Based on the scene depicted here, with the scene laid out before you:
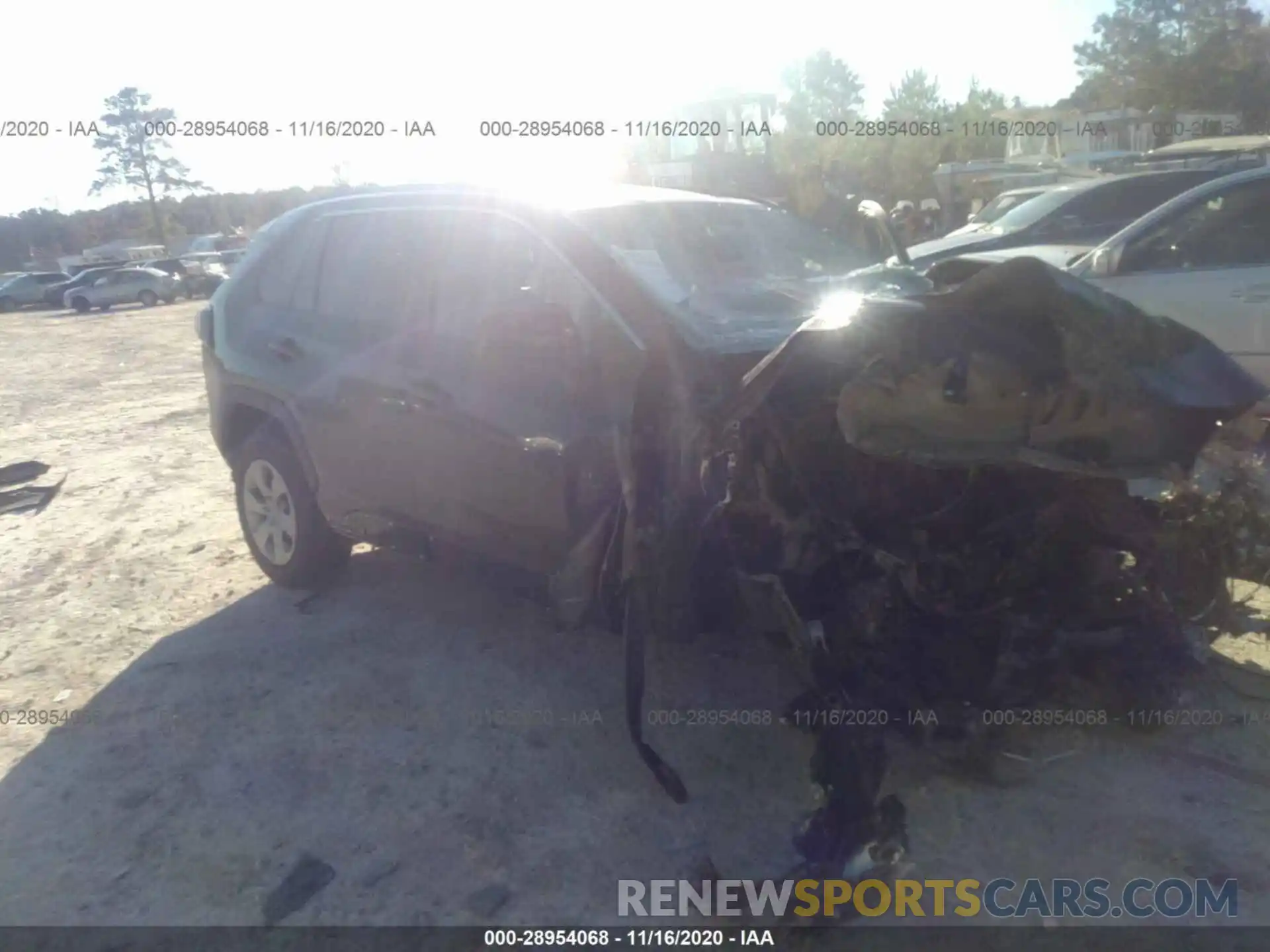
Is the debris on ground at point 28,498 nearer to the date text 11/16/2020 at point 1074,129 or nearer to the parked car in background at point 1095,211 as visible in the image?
the parked car in background at point 1095,211

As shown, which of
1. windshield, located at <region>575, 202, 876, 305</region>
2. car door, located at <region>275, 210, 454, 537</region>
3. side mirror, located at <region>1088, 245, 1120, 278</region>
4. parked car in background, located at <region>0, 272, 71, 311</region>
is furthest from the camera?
parked car in background, located at <region>0, 272, 71, 311</region>

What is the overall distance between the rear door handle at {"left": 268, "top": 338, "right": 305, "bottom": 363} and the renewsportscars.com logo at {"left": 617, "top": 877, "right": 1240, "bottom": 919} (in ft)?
10.1

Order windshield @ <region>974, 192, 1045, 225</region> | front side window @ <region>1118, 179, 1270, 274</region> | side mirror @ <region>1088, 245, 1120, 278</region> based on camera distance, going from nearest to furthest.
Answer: front side window @ <region>1118, 179, 1270, 274</region> < side mirror @ <region>1088, 245, 1120, 278</region> < windshield @ <region>974, 192, 1045, 225</region>

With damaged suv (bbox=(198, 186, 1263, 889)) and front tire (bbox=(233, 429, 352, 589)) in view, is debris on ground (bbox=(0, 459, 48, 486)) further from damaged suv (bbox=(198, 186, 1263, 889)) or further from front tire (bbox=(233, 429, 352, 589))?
damaged suv (bbox=(198, 186, 1263, 889))

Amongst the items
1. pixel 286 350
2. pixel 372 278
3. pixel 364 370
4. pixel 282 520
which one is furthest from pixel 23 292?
pixel 364 370

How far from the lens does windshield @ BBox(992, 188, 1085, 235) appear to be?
1009 centimetres

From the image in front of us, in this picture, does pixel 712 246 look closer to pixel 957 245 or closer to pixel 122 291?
pixel 957 245

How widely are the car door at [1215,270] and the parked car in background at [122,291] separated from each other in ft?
113

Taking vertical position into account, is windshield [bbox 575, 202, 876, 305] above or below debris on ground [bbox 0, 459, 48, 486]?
above

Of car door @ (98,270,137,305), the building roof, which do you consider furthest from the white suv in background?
car door @ (98,270,137,305)

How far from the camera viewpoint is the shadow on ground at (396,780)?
3.20 metres

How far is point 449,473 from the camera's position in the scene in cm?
434

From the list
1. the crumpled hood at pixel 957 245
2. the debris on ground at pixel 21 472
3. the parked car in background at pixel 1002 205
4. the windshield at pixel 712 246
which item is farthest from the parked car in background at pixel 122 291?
the windshield at pixel 712 246

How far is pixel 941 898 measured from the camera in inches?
118
